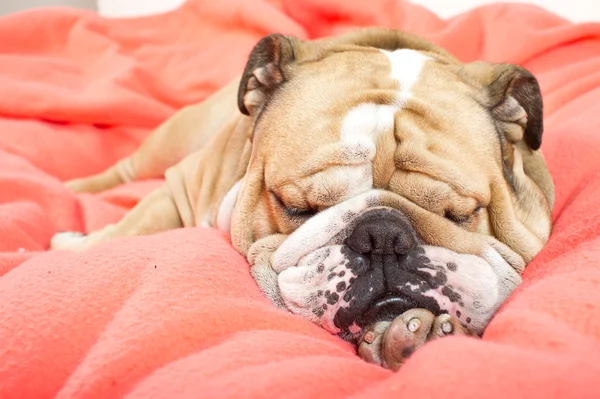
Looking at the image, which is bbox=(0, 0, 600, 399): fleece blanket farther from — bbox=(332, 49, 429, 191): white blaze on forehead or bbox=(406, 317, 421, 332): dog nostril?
bbox=(332, 49, 429, 191): white blaze on forehead

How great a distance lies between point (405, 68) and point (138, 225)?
3.12 ft

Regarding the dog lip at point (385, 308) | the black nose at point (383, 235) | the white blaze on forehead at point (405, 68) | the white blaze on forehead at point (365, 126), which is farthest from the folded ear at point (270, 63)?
the dog lip at point (385, 308)

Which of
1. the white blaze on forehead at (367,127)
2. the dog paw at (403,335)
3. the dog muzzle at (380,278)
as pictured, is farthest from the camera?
the white blaze on forehead at (367,127)

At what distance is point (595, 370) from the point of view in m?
0.66

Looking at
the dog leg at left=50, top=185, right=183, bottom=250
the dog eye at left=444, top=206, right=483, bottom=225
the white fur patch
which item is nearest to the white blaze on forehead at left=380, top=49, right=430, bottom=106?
the dog eye at left=444, top=206, right=483, bottom=225

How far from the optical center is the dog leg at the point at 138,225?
71.3 inches

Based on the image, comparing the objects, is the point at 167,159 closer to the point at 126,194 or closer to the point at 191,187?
the point at 126,194

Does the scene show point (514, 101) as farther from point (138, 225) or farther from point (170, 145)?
point (170, 145)

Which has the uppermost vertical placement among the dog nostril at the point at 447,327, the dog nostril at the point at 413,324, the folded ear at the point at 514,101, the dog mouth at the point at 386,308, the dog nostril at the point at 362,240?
the folded ear at the point at 514,101

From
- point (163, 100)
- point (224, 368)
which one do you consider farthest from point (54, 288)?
point (163, 100)

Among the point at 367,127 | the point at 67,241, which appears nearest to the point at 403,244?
the point at 367,127

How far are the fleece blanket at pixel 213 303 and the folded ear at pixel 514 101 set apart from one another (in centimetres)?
22

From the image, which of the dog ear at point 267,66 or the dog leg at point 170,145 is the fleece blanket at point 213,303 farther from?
the dog ear at point 267,66

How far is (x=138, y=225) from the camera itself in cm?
186
